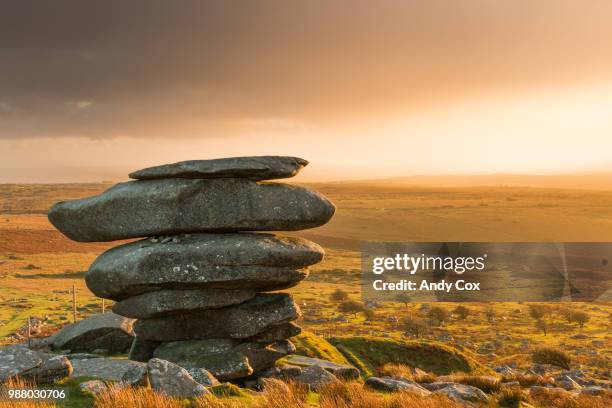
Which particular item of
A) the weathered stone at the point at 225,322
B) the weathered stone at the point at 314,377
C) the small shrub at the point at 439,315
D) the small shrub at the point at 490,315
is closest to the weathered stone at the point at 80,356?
the weathered stone at the point at 225,322

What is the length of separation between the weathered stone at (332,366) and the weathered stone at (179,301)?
4332mm

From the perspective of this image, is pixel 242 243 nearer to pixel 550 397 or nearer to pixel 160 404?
pixel 160 404

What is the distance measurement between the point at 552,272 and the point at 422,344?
7512 cm

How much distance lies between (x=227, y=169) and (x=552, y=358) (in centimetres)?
2945

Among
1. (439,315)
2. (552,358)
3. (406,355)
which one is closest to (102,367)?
(406,355)

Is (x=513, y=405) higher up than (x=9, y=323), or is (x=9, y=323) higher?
(x=513, y=405)

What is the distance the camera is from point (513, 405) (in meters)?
17.0

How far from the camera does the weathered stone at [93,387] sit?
1429cm

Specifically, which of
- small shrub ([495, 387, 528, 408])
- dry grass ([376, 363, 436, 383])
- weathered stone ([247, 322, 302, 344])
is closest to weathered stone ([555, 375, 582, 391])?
dry grass ([376, 363, 436, 383])

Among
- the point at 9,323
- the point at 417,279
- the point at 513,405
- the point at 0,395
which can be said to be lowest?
the point at 417,279

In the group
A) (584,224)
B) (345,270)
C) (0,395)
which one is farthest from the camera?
(584,224)

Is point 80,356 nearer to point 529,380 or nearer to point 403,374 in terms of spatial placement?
point 403,374

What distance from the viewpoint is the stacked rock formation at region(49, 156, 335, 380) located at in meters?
20.2

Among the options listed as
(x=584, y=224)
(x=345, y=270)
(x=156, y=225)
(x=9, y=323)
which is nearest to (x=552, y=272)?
(x=345, y=270)
